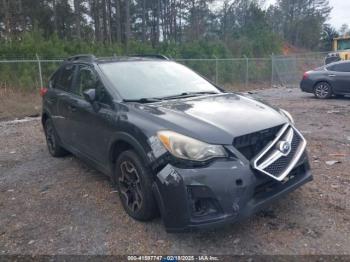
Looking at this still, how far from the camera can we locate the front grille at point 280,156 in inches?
113

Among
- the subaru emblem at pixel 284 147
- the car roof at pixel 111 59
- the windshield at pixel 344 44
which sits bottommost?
the subaru emblem at pixel 284 147

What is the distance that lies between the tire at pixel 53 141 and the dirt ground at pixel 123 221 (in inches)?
12.9

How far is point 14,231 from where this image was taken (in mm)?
3410

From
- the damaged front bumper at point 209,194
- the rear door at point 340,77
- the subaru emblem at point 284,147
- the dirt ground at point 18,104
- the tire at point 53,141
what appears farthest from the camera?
the rear door at point 340,77

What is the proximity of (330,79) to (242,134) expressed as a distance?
10.9 meters

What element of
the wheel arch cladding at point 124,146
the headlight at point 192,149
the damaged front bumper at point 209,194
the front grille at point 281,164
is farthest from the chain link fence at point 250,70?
Answer: the front grille at point 281,164

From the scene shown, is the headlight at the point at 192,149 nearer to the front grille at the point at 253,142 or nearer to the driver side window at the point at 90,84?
the front grille at the point at 253,142

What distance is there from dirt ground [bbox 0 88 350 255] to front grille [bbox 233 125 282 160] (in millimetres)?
797

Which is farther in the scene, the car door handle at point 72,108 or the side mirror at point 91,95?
the car door handle at point 72,108

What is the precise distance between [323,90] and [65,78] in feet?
34.4

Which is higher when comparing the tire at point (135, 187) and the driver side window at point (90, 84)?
the driver side window at point (90, 84)

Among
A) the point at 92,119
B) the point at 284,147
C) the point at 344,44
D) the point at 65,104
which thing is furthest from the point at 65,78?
the point at 344,44

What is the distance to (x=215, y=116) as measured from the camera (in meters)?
3.19

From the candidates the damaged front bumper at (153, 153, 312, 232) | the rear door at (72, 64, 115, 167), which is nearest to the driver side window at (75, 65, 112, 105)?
the rear door at (72, 64, 115, 167)
